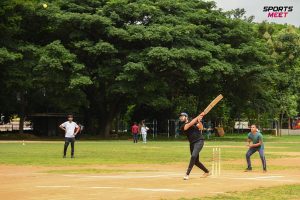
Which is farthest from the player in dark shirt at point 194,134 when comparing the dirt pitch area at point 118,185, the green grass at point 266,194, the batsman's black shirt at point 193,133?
the green grass at point 266,194

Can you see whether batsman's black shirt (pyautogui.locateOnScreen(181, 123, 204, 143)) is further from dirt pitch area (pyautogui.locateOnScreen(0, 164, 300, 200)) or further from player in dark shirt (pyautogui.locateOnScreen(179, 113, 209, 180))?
dirt pitch area (pyautogui.locateOnScreen(0, 164, 300, 200))

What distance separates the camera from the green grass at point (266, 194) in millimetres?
13586

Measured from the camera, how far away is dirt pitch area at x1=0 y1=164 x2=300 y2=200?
13906 mm

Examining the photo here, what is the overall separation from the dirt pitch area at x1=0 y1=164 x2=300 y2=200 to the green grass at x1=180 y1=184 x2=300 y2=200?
541 millimetres

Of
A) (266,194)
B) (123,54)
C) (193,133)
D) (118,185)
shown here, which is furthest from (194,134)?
(123,54)

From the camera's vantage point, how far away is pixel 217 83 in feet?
194

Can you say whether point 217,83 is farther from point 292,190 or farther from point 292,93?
point 292,190

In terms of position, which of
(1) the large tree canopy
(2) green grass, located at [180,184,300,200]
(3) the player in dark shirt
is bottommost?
(2) green grass, located at [180,184,300,200]

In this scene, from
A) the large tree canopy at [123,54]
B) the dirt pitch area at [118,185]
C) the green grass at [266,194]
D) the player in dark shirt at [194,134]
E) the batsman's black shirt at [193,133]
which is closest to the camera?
the green grass at [266,194]

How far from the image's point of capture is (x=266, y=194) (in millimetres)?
14320

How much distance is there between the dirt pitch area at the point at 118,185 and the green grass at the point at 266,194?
0.54m

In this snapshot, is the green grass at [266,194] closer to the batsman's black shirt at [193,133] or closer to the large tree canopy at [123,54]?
the batsman's black shirt at [193,133]

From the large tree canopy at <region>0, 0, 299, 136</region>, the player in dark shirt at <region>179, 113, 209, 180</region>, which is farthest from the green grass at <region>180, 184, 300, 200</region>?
the large tree canopy at <region>0, 0, 299, 136</region>

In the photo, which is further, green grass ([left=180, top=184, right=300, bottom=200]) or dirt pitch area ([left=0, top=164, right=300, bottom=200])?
dirt pitch area ([left=0, top=164, right=300, bottom=200])
